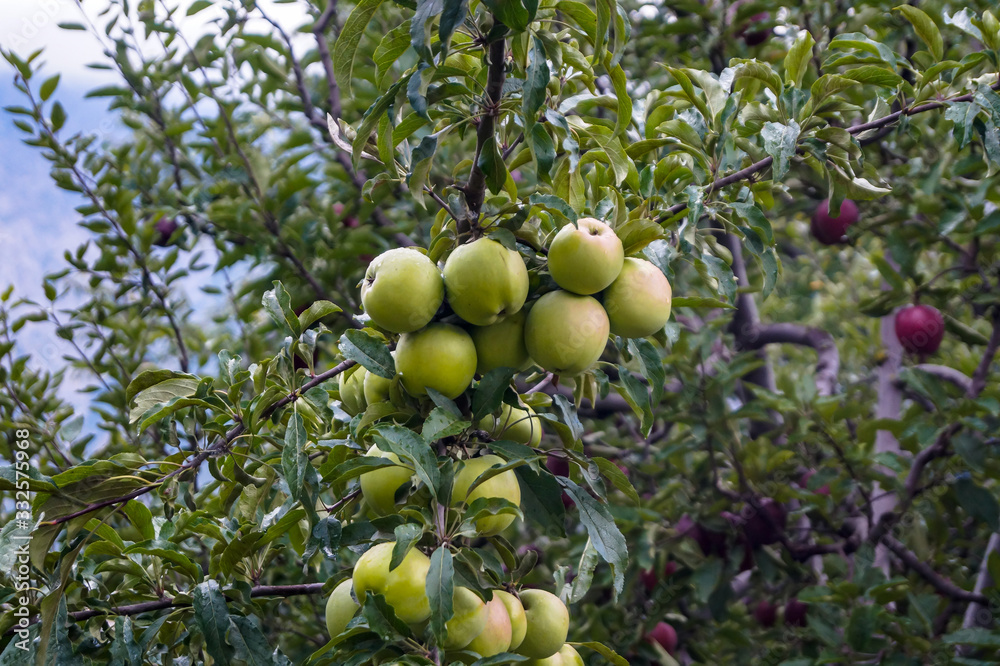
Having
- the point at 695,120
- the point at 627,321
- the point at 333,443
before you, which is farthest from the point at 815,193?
the point at 333,443

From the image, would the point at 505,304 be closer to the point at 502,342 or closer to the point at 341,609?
the point at 502,342

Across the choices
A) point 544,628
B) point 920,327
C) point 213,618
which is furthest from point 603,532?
point 920,327

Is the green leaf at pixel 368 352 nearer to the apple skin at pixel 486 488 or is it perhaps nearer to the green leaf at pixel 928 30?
the apple skin at pixel 486 488

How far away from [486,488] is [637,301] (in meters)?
0.32

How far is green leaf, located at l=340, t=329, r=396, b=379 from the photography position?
3.39 ft

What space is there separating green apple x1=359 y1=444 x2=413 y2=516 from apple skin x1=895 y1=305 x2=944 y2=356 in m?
2.18

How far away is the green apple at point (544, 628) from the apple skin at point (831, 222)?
2.19 metres

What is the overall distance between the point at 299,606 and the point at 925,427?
1875 mm

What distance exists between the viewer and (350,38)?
3.56 ft

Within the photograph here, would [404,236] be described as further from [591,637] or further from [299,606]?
[591,637]

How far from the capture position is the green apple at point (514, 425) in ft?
3.84

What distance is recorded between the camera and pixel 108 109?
9.21ft

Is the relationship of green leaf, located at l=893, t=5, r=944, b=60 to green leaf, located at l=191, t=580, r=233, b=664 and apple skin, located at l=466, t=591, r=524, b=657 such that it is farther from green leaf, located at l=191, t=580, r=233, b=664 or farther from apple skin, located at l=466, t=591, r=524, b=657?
green leaf, located at l=191, t=580, r=233, b=664

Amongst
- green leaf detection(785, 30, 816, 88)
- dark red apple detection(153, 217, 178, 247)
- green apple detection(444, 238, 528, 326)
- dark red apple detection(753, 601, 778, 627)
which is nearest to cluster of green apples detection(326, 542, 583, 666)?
green apple detection(444, 238, 528, 326)
